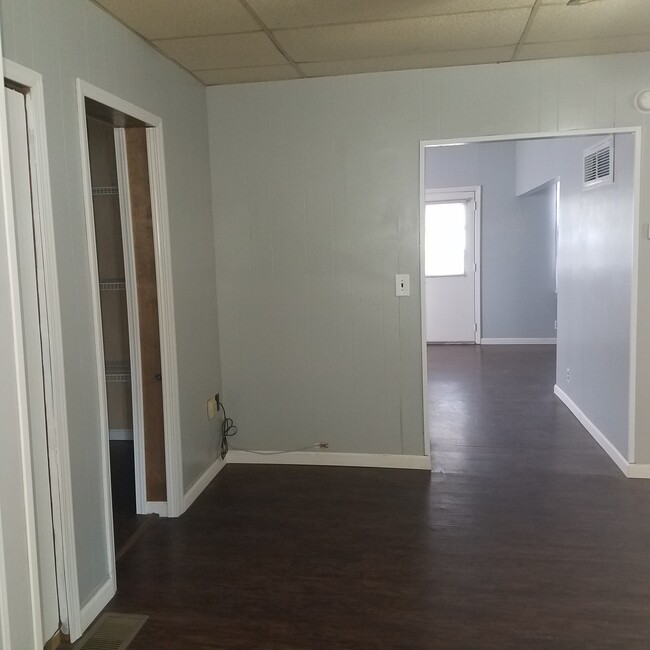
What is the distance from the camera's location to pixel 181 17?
8.66 feet

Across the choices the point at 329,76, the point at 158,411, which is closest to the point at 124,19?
the point at 329,76

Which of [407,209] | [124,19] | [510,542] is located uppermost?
[124,19]

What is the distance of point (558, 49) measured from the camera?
10.7 feet

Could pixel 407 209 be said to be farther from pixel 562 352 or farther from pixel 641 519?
pixel 562 352

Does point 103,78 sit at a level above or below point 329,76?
below

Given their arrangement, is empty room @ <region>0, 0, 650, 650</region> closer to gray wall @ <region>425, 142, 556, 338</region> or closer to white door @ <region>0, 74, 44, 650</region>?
white door @ <region>0, 74, 44, 650</region>

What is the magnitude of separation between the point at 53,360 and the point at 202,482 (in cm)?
170

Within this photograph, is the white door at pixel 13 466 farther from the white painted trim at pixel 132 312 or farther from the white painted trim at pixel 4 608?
the white painted trim at pixel 132 312

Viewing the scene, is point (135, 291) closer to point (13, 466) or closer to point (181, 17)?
point (181, 17)

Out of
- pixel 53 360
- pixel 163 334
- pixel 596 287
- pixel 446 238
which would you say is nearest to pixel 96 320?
pixel 53 360

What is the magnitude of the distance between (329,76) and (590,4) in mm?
1517

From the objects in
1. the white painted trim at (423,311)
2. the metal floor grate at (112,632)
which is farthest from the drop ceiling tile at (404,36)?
the metal floor grate at (112,632)

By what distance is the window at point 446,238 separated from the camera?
28.2 ft

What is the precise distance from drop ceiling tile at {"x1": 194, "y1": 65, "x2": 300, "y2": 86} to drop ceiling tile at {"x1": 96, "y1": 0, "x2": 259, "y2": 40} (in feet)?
1.99
